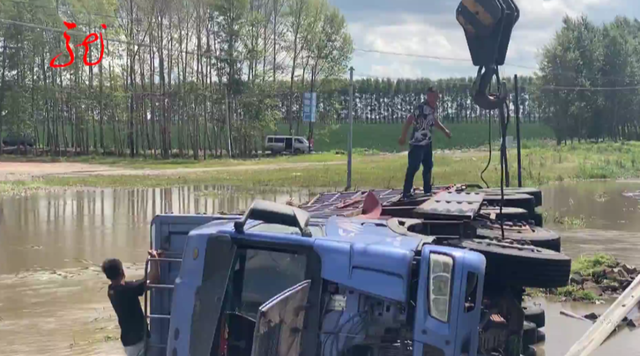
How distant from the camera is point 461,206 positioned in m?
6.65

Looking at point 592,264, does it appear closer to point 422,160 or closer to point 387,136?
point 422,160

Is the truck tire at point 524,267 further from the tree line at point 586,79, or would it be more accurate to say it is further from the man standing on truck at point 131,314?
the tree line at point 586,79

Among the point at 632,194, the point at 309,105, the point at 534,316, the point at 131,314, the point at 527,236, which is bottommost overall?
the point at 632,194

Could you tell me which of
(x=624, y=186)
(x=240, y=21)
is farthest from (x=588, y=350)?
(x=240, y=21)

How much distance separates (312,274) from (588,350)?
4514mm

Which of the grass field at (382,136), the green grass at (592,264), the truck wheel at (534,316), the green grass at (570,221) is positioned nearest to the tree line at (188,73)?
the grass field at (382,136)

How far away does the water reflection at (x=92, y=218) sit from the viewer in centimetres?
1570

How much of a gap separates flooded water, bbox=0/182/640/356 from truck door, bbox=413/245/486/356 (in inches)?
185

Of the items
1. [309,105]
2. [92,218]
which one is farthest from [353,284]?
[309,105]

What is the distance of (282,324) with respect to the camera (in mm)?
4645

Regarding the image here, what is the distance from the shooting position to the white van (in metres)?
67.4

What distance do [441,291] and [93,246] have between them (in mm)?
13169

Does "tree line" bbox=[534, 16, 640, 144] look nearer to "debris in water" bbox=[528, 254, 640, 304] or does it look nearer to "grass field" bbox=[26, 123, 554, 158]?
"grass field" bbox=[26, 123, 554, 158]

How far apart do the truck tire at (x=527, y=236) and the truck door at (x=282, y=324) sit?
1903 mm
